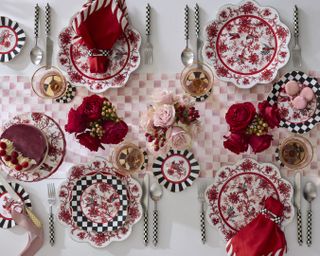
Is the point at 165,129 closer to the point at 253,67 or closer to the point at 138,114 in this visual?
the point at 138,114

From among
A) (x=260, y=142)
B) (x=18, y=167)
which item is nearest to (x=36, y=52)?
(x=18, y=167)

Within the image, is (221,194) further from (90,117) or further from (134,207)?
(90,117)

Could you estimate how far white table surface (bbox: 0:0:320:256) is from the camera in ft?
5.75

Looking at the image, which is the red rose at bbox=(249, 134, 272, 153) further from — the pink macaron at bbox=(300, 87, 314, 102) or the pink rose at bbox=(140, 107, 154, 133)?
the pink rose at bbox=(140, 107, 154, 133)

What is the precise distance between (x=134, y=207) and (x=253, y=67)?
0.73 metres

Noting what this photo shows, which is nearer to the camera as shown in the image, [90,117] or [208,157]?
[90,117]

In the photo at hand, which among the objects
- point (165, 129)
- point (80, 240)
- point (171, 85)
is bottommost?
point (80, 240)

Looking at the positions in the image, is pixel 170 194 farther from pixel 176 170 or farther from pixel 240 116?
pixel 240 116

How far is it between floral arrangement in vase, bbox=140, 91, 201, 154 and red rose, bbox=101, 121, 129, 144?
0.08 m

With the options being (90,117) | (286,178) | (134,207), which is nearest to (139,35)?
(90,117)

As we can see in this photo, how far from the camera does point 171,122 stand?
156 cm

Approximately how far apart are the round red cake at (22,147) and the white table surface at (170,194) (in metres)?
0.12

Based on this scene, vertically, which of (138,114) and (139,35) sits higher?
(139,35)

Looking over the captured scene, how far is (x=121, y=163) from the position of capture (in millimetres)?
1789
